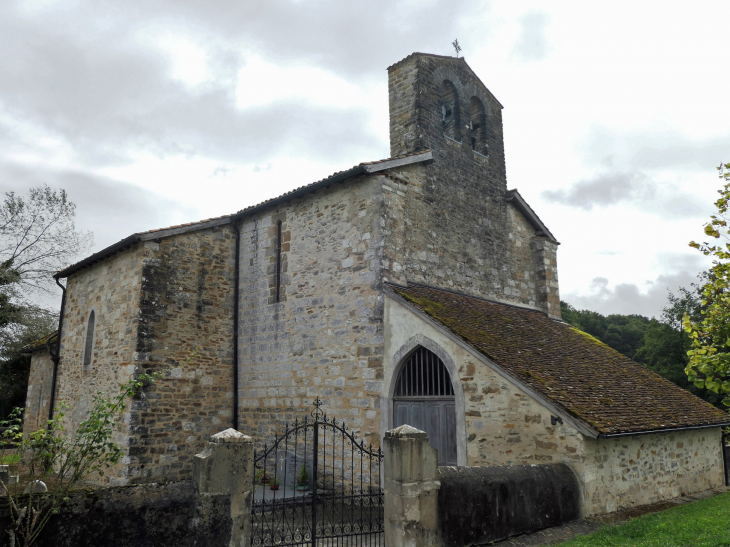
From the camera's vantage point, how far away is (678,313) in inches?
1118

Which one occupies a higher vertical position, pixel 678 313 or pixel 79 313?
pixel 678 313

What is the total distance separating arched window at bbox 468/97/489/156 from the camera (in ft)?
47.3

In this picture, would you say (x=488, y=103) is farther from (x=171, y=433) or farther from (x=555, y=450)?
(x=171, y=433)

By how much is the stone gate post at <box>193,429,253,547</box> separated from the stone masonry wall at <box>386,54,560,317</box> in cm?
598

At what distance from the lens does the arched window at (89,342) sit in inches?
533

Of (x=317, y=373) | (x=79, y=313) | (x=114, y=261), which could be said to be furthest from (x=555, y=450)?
(x=79, y=313)

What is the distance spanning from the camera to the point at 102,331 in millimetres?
12945

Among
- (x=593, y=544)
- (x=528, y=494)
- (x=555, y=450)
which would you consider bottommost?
(x=593, y=544)

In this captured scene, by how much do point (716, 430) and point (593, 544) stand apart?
7.19 m

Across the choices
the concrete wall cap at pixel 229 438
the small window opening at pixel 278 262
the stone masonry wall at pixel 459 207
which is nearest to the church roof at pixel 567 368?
the stone masonry wall at pixel 459 207

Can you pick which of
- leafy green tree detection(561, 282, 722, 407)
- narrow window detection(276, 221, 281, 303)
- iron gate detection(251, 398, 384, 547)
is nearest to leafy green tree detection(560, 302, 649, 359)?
leafy green tree detection(561, 282, 722, 407)

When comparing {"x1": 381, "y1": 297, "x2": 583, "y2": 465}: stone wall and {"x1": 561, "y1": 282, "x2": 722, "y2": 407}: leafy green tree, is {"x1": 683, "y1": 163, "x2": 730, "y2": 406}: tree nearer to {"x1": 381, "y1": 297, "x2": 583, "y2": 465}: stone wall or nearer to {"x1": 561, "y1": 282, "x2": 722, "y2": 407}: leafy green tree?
{"x1": 381, "y1": 297, "x2": 583, "y2": 465}: stone wall

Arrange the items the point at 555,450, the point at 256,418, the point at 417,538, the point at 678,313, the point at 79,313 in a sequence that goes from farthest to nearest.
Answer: the point at 678,313
the point at 79,313
the point at 256,418
the point at 555,450
the point at 417,538

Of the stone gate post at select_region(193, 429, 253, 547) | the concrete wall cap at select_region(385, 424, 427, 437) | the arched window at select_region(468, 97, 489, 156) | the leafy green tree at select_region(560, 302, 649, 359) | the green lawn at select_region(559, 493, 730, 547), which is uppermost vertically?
the arched window at select_region(468, 97, 489, 156)
